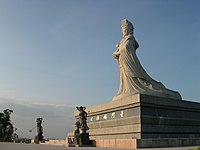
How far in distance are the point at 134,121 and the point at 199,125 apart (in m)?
9.43

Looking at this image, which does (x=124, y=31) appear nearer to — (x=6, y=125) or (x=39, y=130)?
(x=39, y=130)

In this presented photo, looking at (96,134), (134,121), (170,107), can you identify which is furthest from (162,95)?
(96,134)

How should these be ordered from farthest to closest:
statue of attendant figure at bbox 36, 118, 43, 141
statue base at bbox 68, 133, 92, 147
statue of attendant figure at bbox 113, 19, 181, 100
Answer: statue of attendant figure at bbox 36, 118, 43, 141 → statue of attendant figure at bbox 113, 19, 181, 100 → statue base at bbox 68, 133, 92, 147

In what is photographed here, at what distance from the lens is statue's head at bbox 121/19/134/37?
35072mm

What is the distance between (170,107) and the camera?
31.9 metres

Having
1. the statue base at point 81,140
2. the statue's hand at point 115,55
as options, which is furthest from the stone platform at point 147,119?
the statue's hand at point 115,55

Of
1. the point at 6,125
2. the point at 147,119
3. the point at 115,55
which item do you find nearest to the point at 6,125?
the point at 6,125

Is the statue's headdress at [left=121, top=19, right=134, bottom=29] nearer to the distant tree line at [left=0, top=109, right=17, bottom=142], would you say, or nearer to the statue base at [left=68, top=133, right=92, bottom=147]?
the statue base at [left=68, top=133, right=92, bottom=147]

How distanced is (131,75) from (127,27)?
19.0 ft

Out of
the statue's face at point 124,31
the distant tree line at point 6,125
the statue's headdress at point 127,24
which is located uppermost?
the statue's headdress at point 127,24

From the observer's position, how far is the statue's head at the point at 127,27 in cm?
3507

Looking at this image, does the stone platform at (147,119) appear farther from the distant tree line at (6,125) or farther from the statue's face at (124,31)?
the distant tree line at (6,125)

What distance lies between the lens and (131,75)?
109ft

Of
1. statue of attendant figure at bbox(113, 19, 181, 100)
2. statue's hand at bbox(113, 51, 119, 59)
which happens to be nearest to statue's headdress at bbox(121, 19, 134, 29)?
statue of attendant figure at bbox(113, 19, 181, 100)
